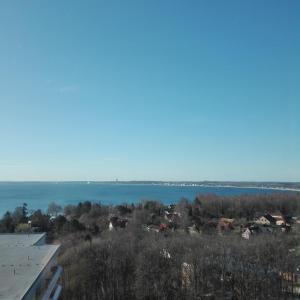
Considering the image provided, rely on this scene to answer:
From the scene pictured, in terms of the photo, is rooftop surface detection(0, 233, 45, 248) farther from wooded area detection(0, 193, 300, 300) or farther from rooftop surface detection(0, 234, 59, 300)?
wooded area detection(0, 193, 300, 300)

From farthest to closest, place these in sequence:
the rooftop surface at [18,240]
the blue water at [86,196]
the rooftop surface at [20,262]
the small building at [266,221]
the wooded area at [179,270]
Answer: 1. the blue water at [86,196]
2. the small building at [266,221]
3. the wooded area at [179,270]
4. the rooftop surface at [18,240]
5. the rooftop surface at [20,262]

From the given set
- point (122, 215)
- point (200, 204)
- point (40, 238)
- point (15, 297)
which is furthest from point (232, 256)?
point (200, 204)

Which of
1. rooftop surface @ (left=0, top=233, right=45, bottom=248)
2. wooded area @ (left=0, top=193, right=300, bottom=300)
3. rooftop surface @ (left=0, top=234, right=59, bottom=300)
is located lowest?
wooded area @ (left=0, top=193, right=300, bottom=300)

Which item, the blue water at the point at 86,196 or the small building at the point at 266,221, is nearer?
the small building at the point at 266,221

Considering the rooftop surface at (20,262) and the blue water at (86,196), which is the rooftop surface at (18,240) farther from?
the blue water at (86,196)

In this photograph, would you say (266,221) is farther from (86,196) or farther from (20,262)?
(86,196)

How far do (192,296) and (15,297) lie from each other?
8.95 meters

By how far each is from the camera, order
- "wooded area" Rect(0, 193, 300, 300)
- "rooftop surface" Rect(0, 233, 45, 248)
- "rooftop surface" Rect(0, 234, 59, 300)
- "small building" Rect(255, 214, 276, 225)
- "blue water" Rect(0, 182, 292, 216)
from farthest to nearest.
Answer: "blue water" Rect(0, 182, 292, 216) → "small building" Rect(255, 214, 276, 225) → "wooded area" Rect(0, 193, 300, 300) → "rooftop surface" Rect(0, 233, 45, 248) → "rooftop surface" Rect(0, 234, 59, 300)

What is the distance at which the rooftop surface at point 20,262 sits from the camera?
5253 millimetres

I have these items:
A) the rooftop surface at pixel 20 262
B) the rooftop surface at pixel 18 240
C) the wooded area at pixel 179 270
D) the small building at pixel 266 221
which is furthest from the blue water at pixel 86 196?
the rooftop surface at pixel 20 262

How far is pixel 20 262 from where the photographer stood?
21.7 feet

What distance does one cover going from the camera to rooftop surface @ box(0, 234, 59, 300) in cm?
525

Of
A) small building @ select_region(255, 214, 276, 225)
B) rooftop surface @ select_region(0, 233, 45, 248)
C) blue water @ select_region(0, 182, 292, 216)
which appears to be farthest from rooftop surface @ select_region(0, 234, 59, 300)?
blue water @ select_region(0, 182, 292, 216)

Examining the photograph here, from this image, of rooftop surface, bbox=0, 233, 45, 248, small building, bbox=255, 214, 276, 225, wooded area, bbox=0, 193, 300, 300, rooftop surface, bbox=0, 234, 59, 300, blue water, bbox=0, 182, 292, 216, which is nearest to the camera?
rooftop surface, bbox=0, 234, 59, 300
